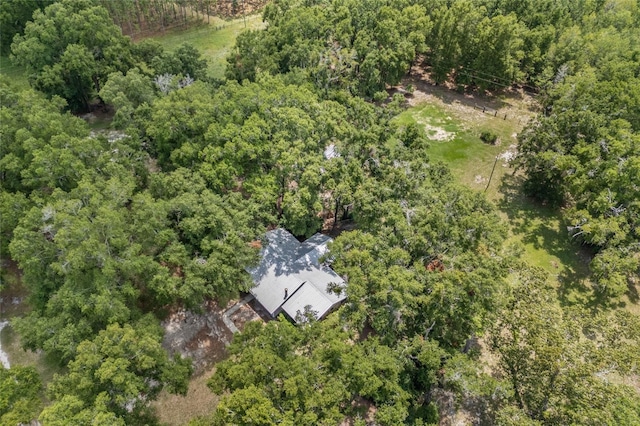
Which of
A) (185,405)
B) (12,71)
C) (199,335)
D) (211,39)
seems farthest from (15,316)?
(211,39)

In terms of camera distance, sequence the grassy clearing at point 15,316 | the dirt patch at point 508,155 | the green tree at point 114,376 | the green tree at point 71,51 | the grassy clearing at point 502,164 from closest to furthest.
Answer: the green tree at point 114,376 → the grassy clearing at point 15,316 → the grassy clearing at point 502,164 → the dirt patch at point 508,155 → the green tree at point 71,51

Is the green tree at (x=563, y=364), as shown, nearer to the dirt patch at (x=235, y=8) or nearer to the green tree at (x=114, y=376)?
the green tree at (x=114, y=376)

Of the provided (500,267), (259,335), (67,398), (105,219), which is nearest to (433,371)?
(500,267)

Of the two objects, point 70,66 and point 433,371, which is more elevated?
point 70,66

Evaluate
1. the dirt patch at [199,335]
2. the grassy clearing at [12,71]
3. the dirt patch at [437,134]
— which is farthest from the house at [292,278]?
the grassy clearing at [12,71]

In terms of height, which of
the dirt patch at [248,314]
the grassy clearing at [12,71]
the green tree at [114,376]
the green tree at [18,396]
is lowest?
the dirt patch at [248,314]

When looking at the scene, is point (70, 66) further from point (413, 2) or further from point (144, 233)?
point (413, 2)
